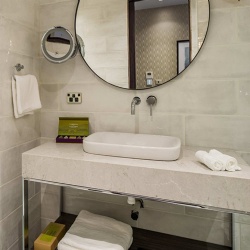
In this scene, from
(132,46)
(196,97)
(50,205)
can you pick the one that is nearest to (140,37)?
(132,46)

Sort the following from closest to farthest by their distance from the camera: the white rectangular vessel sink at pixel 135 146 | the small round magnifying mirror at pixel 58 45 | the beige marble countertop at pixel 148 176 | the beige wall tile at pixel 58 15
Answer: the beige marble countertop at pixel 148 176
the white rectangular vessel sink at pixel 135 146
the small round magnifying mirror at pixel 58 45
the beige wall tile at pixel 58 15

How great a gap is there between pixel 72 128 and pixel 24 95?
0.37m

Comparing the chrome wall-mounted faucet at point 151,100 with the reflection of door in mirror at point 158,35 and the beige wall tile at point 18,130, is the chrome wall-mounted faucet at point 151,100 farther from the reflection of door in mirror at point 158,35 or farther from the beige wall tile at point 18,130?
the beige wall tile at point 18,130

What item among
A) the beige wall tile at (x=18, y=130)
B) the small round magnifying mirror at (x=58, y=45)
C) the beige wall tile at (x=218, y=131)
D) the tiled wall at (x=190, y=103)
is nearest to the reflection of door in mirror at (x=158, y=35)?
the tiled wall at (x=190, y=103)

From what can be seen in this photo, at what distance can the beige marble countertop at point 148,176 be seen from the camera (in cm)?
85

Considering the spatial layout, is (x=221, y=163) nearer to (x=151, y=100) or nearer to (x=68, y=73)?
(x=151, y=100)

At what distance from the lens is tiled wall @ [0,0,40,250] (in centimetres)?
124

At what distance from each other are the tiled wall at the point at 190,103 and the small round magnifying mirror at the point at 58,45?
107mm

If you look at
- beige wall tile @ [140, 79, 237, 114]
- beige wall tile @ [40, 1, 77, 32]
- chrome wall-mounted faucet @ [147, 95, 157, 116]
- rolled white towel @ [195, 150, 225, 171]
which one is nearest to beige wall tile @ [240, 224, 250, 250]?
rolled white towel @ [195, 150, 225, 171]

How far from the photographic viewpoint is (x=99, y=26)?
1.41 meters

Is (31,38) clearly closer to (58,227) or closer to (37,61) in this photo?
(37,61)

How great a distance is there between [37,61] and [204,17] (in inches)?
46.2

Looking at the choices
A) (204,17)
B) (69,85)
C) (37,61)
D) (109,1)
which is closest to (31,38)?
(37,61)

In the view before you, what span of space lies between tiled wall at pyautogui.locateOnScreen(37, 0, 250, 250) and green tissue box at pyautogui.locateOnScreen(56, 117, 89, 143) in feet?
0.20
